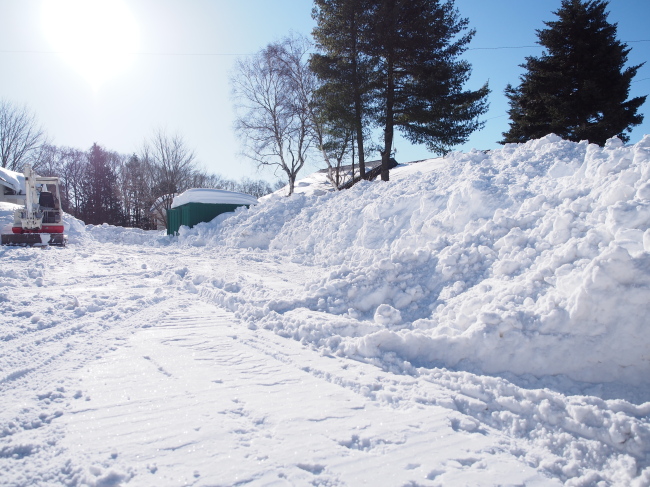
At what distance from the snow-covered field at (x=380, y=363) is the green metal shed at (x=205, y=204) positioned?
11290mm

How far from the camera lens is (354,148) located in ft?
84.9

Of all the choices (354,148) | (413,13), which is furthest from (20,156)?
(413,13)

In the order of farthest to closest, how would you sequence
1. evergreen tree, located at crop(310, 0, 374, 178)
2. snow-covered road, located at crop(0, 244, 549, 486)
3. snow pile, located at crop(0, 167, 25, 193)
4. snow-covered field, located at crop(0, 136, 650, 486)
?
snow pile, located at crop(0, 167, 25, 193) < evergreen tree, located at crop(310, 0, 374, 178) < snow-covered field, located at crop(0, 136, 650, 486) < snow-covered road, located at crop(0, 244, 549, 486)

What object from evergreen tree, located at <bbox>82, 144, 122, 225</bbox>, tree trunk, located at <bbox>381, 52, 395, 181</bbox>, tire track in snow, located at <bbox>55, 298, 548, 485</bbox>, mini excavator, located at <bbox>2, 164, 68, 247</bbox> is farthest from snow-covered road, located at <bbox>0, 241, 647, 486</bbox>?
evergreen tree, located at <bbox>82, 144, 122, 225</bbox>

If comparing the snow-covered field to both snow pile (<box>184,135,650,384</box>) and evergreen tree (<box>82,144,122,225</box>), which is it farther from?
evergreen tree (<box>82,144,122,225</box>)

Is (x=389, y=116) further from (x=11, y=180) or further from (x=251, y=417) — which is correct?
(x=11, y=180)

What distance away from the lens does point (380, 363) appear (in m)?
3.71

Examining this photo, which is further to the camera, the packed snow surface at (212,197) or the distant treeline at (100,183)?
the distant treeline at (100,183)

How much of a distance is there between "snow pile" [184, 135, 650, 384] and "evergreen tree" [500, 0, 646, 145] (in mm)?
12215

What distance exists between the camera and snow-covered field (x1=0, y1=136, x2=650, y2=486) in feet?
7.65

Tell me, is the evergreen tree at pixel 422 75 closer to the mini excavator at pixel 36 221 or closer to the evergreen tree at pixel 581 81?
the evergreen tree at pixel 581 81

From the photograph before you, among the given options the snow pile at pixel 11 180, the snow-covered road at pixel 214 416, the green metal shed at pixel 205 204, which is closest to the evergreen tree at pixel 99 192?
the snow pile at pixel 11 180

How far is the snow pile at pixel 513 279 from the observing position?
3.56 metres

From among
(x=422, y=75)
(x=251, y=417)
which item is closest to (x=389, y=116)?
(x=422, y=75)
